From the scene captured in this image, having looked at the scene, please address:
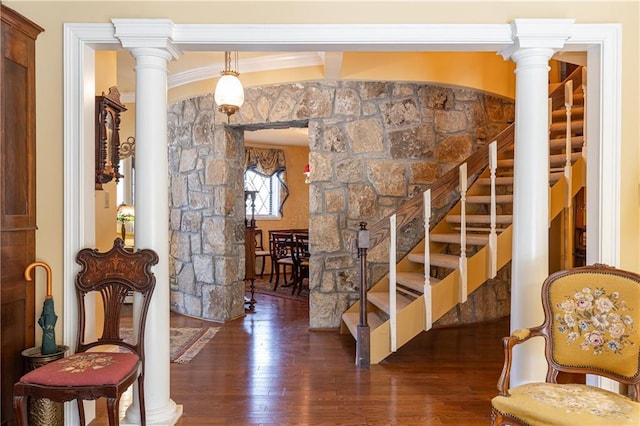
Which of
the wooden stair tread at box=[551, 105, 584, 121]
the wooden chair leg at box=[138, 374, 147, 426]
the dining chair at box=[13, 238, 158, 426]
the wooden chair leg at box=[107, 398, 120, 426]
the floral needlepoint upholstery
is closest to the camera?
the floral needlepoint upholstery

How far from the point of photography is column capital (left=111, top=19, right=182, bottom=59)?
2.15m

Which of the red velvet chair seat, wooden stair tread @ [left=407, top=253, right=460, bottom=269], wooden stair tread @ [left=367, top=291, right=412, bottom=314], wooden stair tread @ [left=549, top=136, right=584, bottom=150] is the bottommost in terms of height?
wooden stair tread @ [left=367, top=291, right=412, bottom=314]

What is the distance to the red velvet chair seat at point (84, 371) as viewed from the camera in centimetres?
176

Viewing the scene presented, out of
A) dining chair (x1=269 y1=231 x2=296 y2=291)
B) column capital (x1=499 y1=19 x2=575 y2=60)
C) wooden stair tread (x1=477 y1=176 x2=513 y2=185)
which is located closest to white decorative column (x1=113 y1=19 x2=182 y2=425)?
column capital (x1=499 y1=19 x2=575 y2=60)

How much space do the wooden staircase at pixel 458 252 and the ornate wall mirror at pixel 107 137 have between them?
1.95 m

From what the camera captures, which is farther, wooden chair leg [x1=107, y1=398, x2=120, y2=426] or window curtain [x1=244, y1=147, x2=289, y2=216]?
window curtain [x1=244, y1=147, x2=289, y2=216]

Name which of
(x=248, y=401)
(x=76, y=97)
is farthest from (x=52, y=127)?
(x=248, y=401)

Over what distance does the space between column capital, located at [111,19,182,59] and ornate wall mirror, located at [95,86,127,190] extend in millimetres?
684

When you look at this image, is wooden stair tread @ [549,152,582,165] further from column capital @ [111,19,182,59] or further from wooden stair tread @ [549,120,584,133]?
column capital @ [111,19,182,59]

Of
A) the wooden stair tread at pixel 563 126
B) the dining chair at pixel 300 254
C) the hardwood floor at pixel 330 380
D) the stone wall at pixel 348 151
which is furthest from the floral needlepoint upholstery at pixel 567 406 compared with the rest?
the dining chair at pixel 300 254

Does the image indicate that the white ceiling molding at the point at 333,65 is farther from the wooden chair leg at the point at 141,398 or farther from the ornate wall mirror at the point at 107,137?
the wooden chair leg at the point at 141,398

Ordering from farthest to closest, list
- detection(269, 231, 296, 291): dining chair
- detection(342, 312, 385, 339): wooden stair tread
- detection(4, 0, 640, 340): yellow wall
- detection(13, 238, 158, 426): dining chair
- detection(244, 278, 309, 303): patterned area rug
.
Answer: detection(269, 231, 296, 291): dining chair, detection(244, 278, 309, 303): patterned area rug, detection(342, 312, 385, 339): wooden stair tread, detection(4, 0, 640, 340): yellow wall, detection(13, 238, 158, 426): dining chair

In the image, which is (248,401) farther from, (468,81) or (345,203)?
(468,81)

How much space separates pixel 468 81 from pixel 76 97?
3529mm
